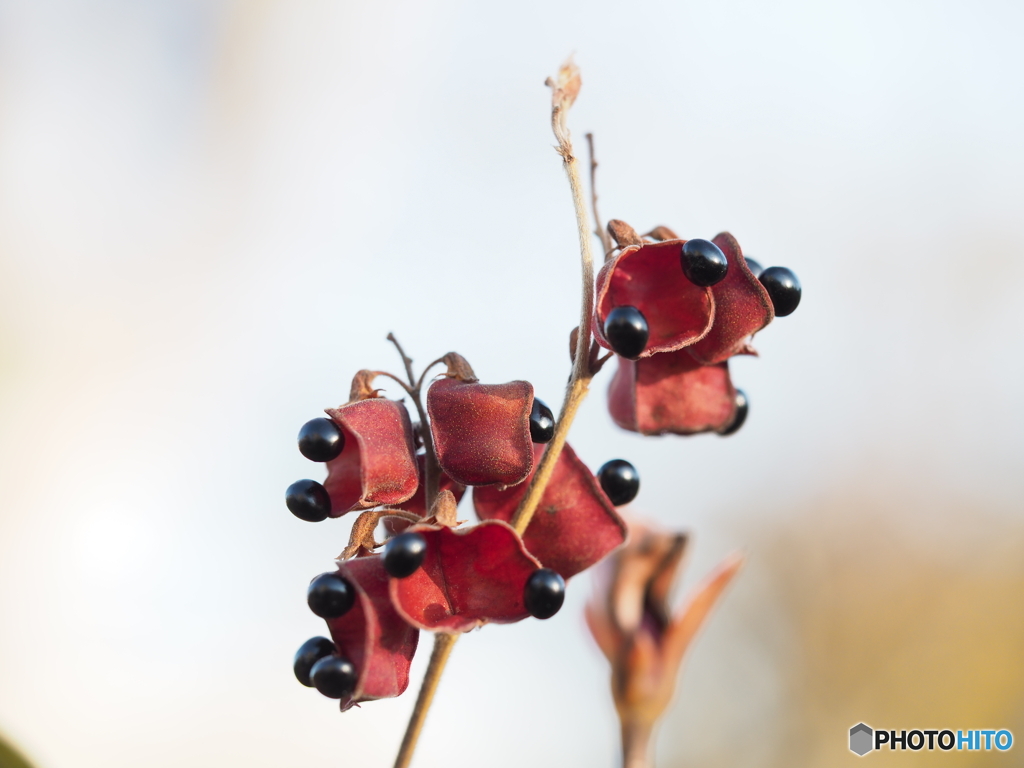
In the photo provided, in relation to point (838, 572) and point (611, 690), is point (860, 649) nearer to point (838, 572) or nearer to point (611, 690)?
point (838, 572)

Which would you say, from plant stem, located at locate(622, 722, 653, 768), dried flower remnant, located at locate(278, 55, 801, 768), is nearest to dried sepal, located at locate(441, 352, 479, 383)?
dried flower remnant, located at locate(278, 55, 801, 768)

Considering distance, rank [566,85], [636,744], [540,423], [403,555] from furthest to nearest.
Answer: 1. [636,744]
2. [566,85]
3. [540,423]
4. [403,555]

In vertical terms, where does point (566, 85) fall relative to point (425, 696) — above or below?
above

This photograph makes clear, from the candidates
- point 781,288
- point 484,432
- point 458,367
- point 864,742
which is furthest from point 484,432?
point 864,742

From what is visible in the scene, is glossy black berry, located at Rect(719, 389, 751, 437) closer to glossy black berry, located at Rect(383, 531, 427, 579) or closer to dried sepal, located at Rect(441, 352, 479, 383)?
dried sepal, located at Rect(441, 352, 479, 383)

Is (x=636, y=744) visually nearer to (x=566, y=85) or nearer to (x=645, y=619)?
(x=645, y=619)

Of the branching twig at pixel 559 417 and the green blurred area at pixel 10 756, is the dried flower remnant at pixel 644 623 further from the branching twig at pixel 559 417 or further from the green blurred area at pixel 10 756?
the green blurred area at pixel 10 756

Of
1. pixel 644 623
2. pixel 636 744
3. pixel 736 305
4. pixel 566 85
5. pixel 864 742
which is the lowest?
pixel 864 742
